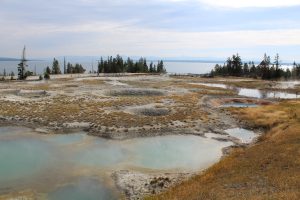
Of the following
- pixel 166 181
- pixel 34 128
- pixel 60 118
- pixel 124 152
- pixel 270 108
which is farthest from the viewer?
pixel 270 108

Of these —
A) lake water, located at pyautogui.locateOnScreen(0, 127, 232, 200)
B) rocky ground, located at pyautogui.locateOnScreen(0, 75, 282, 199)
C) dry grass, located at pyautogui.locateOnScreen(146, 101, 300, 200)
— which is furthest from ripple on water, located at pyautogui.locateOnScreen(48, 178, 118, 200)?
dry grass, located at pyautogui.locateOnScreen(146, 101, 300, 200)

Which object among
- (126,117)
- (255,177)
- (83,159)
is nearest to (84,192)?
(83,159)

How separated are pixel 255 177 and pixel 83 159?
18675 millimetres

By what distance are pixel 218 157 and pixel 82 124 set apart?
885 inches

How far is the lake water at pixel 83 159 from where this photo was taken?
101 ft

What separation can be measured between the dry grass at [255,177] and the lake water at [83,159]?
456cm

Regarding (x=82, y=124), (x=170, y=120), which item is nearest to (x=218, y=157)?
(x=170, y=120)

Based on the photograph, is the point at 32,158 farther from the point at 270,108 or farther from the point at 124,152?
the point at 270,108

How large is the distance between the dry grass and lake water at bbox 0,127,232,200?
4.56 m

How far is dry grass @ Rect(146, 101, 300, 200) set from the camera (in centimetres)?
2430

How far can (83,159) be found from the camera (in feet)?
127

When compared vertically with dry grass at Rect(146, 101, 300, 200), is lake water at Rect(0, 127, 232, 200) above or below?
below

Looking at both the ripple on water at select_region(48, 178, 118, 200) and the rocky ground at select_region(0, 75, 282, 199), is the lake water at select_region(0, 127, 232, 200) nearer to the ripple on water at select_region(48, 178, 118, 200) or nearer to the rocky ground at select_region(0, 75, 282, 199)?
the ripple on water at select_region(48, 178, 118, 200)

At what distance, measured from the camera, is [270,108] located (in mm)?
68812
